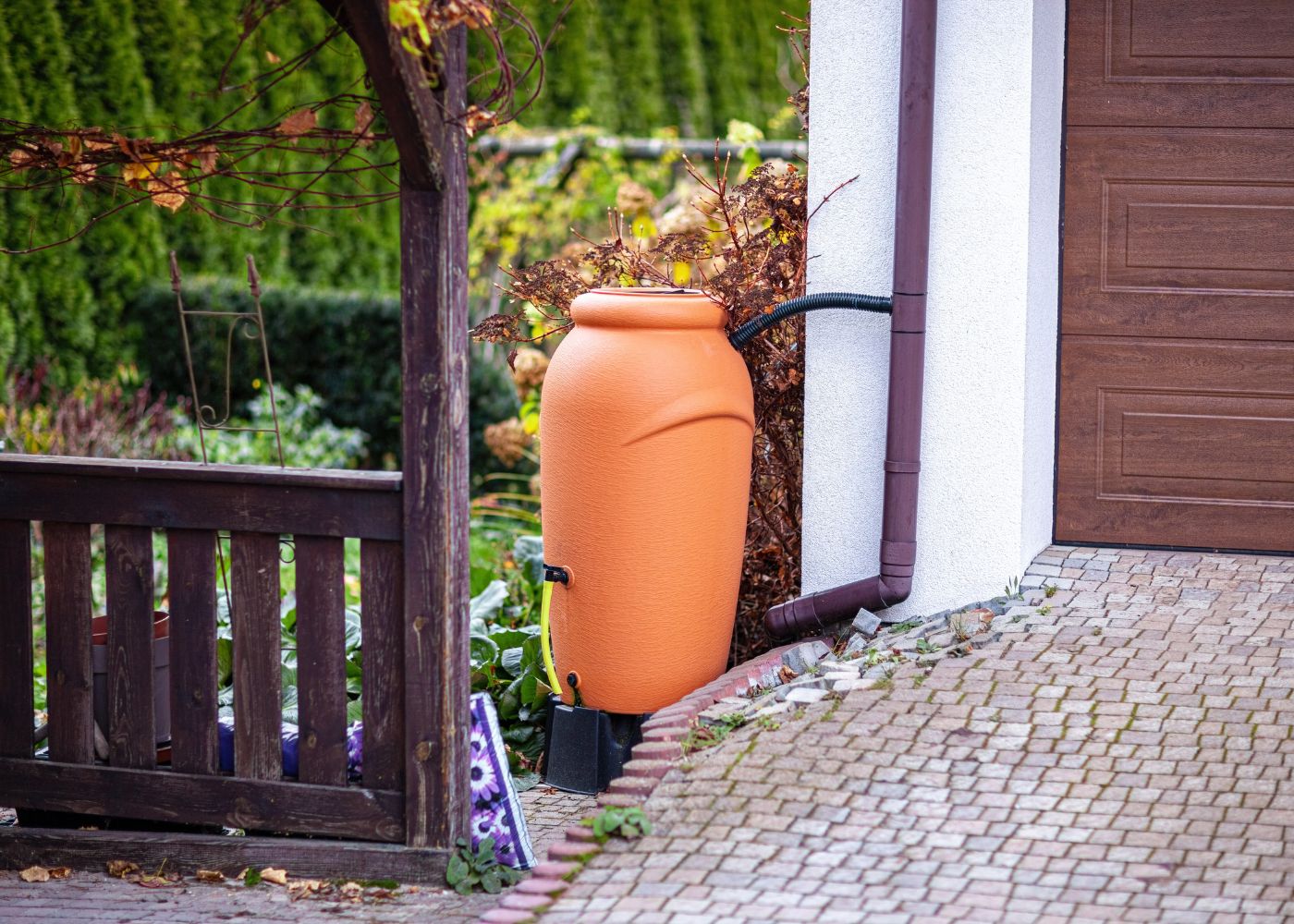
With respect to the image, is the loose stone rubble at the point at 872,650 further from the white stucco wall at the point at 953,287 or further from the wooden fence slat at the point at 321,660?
the wooden fence slat at the point at 321,660

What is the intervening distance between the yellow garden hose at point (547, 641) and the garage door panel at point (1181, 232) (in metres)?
2.11

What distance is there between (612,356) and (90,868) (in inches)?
86.6

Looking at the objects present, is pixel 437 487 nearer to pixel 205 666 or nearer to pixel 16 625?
pixel 205 666

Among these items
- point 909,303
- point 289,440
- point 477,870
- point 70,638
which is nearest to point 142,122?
point 289,440

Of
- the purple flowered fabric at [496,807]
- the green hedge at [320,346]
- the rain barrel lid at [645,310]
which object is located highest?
the rain barrel lid at [645,310]

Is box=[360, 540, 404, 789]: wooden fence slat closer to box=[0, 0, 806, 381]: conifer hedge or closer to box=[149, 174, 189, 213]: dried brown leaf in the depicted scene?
box=[149, 174, 189, 213]: dried brown leaf

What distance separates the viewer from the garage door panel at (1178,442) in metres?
5.16

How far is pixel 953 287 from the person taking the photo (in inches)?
193

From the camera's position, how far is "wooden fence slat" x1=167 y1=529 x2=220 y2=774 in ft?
13.6

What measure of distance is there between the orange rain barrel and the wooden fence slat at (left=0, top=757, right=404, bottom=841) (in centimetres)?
111

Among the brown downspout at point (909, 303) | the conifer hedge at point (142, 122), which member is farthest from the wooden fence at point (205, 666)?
the conifer hedge at point (142, 122)

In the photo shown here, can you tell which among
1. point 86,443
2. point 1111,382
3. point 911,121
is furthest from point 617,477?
point 86,443

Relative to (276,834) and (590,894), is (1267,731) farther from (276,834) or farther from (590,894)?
(276,834)

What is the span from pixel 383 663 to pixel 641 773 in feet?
2.60
